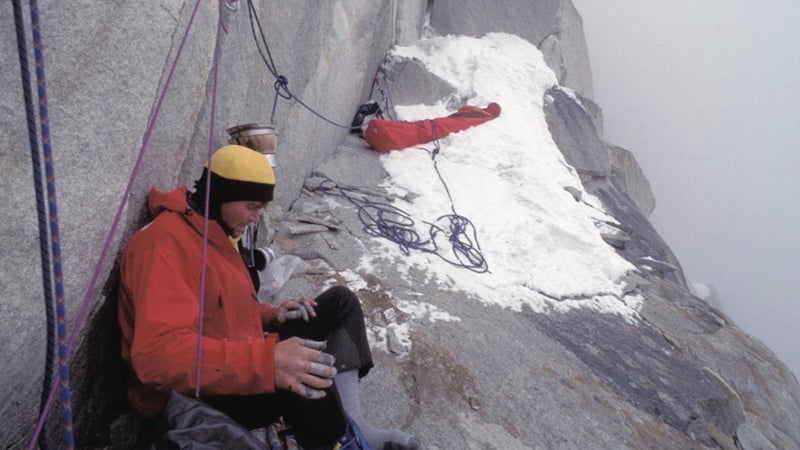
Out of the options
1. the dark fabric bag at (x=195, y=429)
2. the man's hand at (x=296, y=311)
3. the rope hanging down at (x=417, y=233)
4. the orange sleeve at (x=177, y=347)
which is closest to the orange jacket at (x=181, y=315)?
the orange sleeve at (x=177, y=347)

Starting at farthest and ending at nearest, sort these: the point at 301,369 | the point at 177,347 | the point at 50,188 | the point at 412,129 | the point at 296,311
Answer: the point at 412,129
the point at 296,311
the point at 301,369
the point at 177,347
the point at 50,188

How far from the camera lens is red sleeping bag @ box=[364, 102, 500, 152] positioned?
6133 millimetres

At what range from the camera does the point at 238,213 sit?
6.49 ft

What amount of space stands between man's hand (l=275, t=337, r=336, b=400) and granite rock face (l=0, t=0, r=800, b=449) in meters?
0.70

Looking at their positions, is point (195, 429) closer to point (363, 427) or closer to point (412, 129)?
point (363, 427)

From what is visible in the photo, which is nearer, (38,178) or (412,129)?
(38,178)

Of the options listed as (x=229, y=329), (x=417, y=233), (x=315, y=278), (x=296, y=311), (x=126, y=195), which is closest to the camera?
(x=126, y=195)

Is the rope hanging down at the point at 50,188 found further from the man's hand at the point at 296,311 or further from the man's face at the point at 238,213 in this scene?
the man's hand at the point at 296,311

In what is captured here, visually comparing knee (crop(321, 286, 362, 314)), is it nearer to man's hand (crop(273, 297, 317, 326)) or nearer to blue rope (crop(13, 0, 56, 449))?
man's hand (crop(273, 297, 317, 326))

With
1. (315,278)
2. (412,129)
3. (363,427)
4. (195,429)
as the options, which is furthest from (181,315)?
(412,129)

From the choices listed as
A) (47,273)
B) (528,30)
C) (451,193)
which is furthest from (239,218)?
(528,30)

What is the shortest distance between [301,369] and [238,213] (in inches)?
29.2

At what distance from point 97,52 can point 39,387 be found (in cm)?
110

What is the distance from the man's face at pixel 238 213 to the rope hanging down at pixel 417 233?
2290 millimetres
